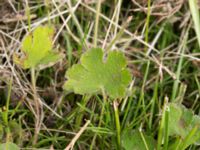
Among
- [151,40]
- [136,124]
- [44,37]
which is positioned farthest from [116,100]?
[151,40]

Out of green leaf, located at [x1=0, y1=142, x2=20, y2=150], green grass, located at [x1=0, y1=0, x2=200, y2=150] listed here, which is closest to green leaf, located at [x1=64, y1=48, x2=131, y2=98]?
green grass, located at [x1=0, y1=0, x2=200, y2=150]

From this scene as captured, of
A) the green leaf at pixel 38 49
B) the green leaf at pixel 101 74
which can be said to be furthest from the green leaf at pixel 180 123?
the green leaf at pixel 38 49

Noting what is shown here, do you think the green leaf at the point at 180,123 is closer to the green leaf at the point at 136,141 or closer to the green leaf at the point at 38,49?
the green leaf at the point at 136,141

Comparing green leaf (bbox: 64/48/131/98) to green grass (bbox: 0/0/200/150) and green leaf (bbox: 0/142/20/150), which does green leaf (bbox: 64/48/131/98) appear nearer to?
green grass (bbox: 0/0/200/150)

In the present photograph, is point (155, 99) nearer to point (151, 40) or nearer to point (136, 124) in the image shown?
point (136, 124)

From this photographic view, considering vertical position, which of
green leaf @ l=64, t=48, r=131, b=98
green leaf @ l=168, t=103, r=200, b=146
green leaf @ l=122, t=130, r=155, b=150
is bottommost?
green leaf @ l=122, t=130, r=155, b=150

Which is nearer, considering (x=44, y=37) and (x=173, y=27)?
(x=44, y=37)

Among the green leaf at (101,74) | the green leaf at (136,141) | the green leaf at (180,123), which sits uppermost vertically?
the green leaf at (101,74)
